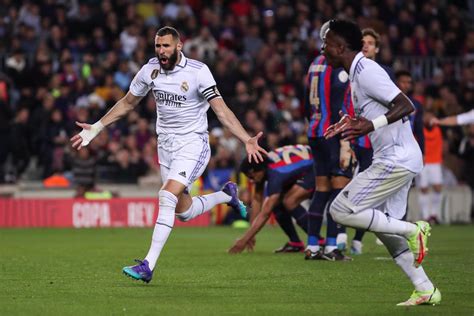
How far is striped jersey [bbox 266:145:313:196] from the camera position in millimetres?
14156

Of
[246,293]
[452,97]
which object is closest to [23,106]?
[452,97]

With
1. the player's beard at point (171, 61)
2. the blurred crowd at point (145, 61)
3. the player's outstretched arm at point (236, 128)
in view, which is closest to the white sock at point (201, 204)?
the player's outstretched arm at point (236, 128)

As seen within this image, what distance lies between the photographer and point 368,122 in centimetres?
855

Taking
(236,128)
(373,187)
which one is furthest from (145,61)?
(373,187)

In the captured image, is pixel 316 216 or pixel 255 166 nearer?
pixel 316 216

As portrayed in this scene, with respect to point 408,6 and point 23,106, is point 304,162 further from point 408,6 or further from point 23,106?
point 408,6

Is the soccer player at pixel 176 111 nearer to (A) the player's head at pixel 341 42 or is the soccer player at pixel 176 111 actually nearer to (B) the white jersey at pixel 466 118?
(A) the player's head at pixel 341 42

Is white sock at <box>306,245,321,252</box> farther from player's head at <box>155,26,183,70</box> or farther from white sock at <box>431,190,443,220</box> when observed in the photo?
white sock at <box>431,190,443,220</box>

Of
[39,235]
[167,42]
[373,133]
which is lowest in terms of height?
[39,235]

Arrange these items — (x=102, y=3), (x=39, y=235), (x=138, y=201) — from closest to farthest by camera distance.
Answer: (x=39, y=235) → (x=138, y=201) → (x=102, y=3)

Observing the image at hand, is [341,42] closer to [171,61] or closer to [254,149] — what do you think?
[254,149]

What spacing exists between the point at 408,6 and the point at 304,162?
16.7 metres

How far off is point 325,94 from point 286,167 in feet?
4.81

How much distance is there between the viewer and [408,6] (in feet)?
99.2
